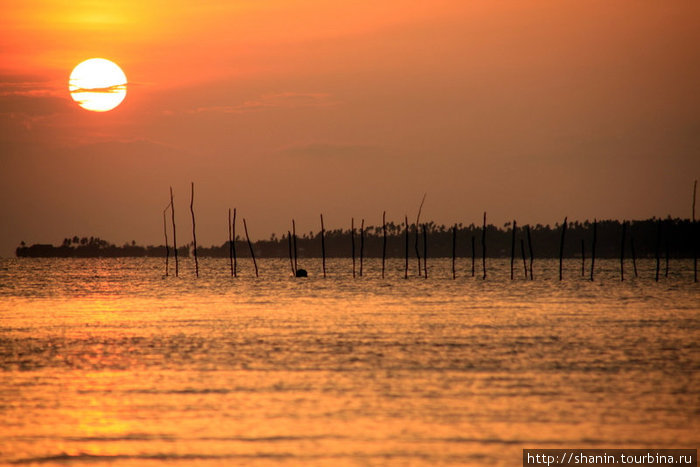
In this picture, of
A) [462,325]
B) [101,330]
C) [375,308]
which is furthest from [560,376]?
[375,308]

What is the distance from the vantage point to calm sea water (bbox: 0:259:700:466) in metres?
16.6

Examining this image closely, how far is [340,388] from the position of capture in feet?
76.8

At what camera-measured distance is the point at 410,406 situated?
20547 millimetres

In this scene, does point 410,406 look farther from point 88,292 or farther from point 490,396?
point 88,292

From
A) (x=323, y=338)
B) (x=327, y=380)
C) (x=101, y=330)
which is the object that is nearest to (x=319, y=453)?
(x=327, y=380)

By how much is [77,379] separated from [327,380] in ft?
23.3

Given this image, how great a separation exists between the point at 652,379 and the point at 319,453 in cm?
1292

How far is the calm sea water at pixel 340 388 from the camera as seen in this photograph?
16.6m

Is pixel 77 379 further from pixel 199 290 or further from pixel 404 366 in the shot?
pixel 199 290

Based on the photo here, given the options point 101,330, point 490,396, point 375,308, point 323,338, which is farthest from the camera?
point 375,308

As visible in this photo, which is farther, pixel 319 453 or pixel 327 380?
pixel 327 380

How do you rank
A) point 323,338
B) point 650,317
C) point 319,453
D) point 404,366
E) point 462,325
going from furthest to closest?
point 650,317, point 462,325, point 323,338, point 404,366, point 319,453

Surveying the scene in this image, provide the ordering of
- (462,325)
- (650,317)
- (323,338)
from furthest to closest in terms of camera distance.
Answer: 1. (650,317)
2. (462,325)
3. (323,338)

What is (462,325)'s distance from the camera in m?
45.2
